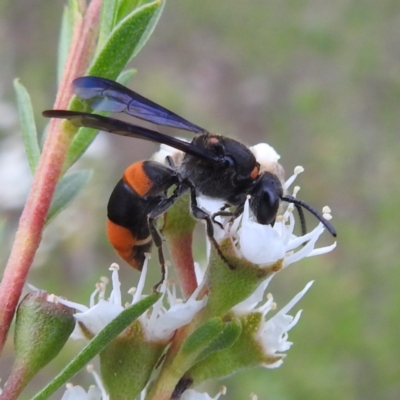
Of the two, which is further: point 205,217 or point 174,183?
point 174,183

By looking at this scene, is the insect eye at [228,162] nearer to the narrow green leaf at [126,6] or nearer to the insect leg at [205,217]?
the insect leg at [205,217]

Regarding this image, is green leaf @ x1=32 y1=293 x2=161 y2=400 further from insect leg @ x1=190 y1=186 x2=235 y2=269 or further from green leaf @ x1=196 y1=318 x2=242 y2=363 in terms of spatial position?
insect leg @ x1=190 y1=186 x2=235 y2=269

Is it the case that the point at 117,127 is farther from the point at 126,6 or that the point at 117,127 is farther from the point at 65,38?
the point at 65,38

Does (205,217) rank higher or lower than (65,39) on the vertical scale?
lower

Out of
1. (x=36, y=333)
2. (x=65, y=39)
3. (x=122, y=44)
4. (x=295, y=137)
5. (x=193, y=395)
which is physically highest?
(x=295, y=137)

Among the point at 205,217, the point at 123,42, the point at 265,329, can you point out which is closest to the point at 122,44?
the point at 123,42

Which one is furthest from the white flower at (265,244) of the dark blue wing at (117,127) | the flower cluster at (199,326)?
the dark blue wing at (117,127)

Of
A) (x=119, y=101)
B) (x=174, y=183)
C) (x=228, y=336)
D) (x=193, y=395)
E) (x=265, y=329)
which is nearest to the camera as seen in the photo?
(x=228, y=336)

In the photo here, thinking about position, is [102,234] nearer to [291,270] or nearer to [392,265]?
[291,270]

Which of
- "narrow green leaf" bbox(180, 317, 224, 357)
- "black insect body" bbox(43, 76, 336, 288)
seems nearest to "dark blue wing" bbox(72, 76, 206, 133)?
"black insect body" bbox(43, 76, 336, 288)
